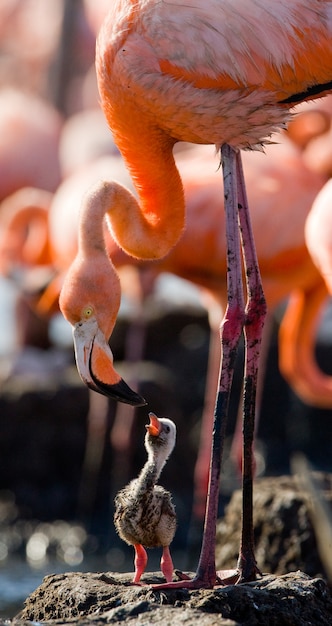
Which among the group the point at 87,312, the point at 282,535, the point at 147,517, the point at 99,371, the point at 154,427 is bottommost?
the point at 147,517

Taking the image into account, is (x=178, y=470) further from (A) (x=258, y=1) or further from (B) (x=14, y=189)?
(A) (x=258, y=1)

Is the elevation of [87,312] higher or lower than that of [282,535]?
higher

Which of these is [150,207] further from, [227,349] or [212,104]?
[227,349]

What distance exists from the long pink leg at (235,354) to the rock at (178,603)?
9.1 inches

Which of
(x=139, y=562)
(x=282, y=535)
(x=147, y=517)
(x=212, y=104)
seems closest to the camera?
(x=147, y=517)

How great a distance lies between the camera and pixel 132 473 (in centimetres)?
944

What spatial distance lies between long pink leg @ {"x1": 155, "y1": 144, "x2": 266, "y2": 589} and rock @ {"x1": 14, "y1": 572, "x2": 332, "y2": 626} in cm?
23

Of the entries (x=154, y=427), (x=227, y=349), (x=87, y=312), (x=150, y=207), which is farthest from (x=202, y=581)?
(x=150, y=207)

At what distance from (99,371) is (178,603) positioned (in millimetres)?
996

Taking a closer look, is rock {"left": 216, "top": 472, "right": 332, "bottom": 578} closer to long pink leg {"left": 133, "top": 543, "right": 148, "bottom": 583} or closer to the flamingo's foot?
the flamingo's foot

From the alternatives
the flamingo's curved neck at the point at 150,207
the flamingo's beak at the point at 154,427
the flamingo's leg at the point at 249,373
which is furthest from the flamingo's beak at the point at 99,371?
the flamingo's curved neck at the point at 150,207

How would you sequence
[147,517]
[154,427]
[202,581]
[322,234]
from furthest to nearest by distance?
[322,234], [154,427], [147,517], [202,581]

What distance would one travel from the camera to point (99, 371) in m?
4.94

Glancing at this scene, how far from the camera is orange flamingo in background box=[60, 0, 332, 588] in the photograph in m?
5.12
